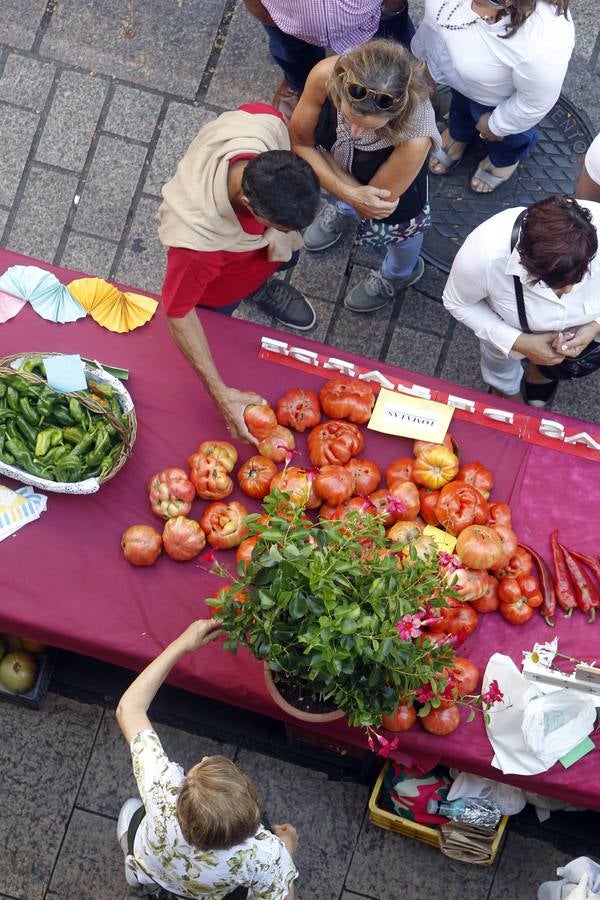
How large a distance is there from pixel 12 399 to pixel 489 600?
6.17ft

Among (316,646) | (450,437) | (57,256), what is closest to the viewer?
(316,646)

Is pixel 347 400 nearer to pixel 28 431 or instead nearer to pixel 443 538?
pixel 443 538

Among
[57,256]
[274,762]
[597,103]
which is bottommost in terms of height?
[274,762]

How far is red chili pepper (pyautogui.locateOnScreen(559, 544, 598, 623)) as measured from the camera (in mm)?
3195

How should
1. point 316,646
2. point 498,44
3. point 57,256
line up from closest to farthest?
point 316,646, point 498,44, point 57,256

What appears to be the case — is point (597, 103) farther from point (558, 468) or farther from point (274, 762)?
point (274, 762)

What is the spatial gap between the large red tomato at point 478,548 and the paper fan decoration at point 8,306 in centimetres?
196

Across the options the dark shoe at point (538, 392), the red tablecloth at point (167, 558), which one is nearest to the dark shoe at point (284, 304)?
the red tablecloth at point (167, 558)

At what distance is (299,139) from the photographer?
11.6 ft

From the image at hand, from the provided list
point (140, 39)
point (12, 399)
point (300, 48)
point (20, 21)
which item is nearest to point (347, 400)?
point (12, 399)

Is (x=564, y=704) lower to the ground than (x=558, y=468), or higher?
lower

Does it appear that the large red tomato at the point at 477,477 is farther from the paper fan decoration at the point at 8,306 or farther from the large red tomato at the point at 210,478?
the paper fan decoration at the point at 8,306

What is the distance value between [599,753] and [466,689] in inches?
21.7

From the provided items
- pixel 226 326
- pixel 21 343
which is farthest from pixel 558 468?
pixel 21 343
